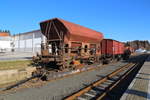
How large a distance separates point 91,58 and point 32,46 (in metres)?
28.8

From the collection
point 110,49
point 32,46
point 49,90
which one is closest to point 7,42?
point 32,46

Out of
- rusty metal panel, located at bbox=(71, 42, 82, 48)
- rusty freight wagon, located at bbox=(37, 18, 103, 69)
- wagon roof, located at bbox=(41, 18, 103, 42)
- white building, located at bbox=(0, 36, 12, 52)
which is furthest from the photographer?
white building, located at bbox=(0, 36, 12, 52)

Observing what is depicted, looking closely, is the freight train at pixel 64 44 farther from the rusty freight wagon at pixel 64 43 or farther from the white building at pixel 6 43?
the white building at pixel 6 43

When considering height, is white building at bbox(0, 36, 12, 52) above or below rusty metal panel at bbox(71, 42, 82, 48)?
above

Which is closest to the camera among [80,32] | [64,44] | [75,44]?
[64,44]

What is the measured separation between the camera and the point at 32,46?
39656 millimetres

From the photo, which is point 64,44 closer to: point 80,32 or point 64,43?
point 64,43

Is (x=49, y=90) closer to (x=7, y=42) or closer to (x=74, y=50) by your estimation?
(x=74, y=50)

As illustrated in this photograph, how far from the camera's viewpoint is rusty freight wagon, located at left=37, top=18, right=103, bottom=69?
410 inches

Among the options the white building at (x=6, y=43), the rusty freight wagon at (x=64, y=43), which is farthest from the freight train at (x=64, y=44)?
the white building at (x=6, y=43)

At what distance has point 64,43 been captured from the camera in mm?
10805

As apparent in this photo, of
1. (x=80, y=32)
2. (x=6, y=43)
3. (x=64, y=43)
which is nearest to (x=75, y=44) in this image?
(x=80, y=32)

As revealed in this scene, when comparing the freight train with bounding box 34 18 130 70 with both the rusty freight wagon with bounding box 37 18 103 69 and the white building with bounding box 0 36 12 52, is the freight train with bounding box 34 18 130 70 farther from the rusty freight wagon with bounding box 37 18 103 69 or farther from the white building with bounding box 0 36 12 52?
the white building with bounding box 0 36 12 52

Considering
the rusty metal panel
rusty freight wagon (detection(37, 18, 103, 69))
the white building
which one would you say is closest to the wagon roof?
rusty freight wagon (detection(37, 18, 103, 69))
